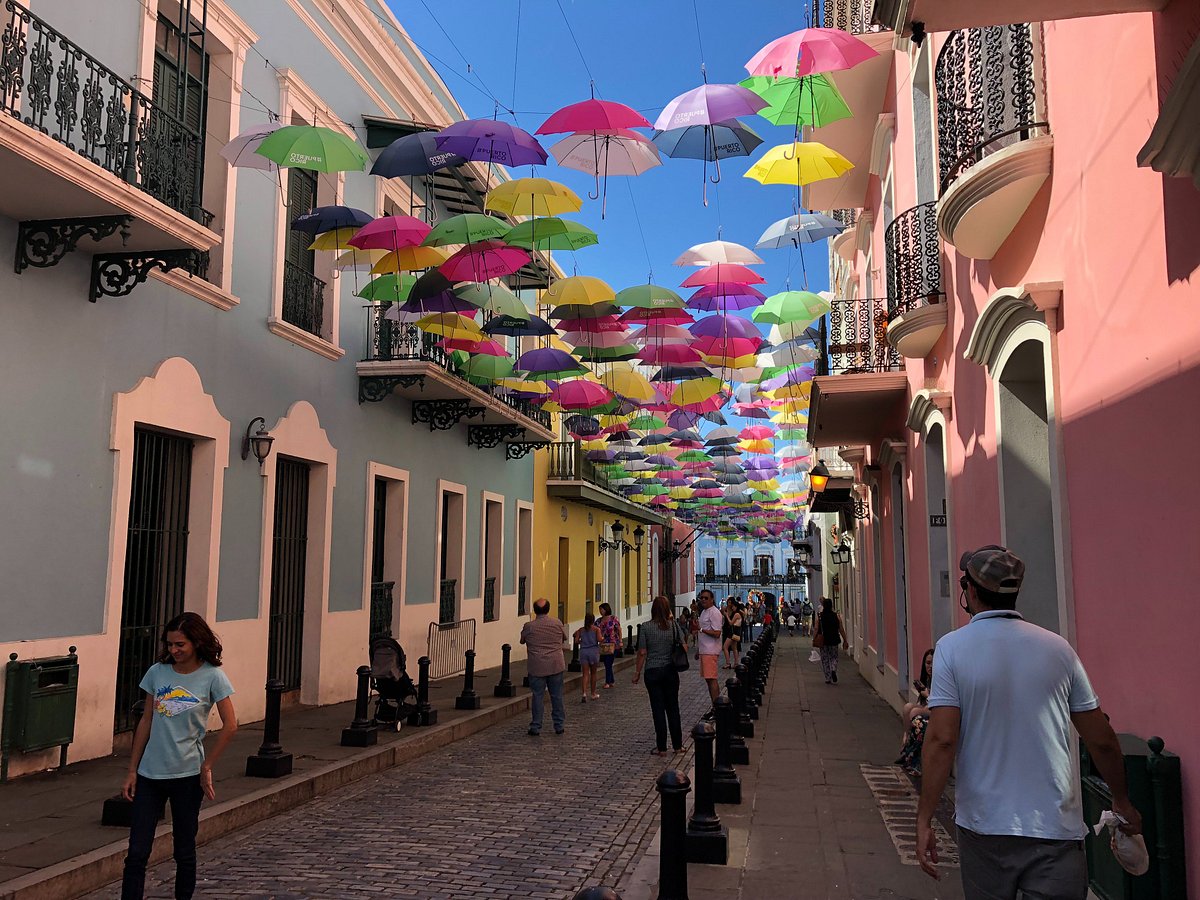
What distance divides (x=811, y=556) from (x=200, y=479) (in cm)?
4173

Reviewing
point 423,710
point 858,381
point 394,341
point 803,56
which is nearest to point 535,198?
point 803,56

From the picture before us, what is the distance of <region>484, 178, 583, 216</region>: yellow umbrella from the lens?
10703 millimetres

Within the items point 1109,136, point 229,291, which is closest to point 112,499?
point 229,291

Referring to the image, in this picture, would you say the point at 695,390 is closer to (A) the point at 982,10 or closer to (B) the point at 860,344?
(B) the point at 860,344

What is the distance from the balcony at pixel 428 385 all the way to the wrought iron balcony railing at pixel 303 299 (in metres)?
1.20

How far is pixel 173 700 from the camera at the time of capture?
5184 millimetres

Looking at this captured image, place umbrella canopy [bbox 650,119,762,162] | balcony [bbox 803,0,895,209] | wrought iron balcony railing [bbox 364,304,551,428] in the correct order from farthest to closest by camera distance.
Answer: wrought iron balcony railing [bbox 364,304,551,428]
balcony [bbox 803,0,895,209]
umbrella canopy [bbox 650,119,762,162]

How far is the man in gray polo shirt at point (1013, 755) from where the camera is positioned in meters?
3.32

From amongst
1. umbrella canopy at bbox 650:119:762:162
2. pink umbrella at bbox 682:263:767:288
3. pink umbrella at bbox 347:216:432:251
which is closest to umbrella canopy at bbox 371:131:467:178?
pink umbrella at bbox 347:216:432:251

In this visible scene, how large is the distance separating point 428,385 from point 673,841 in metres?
12.3

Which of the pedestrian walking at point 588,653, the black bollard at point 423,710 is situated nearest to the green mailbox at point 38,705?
the black bollard at point 423,710

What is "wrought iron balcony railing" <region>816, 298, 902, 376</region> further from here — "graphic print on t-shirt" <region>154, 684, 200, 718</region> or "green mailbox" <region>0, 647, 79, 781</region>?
"graphic print on t-shirt" <region>154, 684, 200, 718</region>

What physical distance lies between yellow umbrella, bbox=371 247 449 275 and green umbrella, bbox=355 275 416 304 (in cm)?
119

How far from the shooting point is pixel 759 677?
16.9 metres
